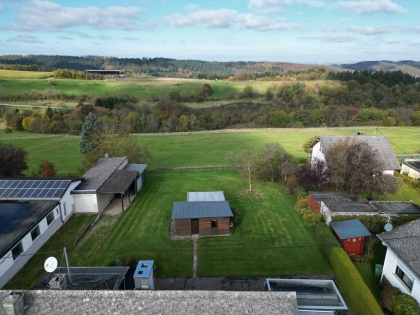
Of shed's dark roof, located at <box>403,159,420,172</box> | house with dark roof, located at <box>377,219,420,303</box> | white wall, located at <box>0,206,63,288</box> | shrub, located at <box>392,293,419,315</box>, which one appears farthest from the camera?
shed's dark roof, located at <box>403,159,420,172</box>

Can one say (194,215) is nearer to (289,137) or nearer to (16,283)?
(16,283)

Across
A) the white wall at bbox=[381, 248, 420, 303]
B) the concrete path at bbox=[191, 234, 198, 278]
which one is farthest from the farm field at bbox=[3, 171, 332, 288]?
the white wall at bbox=[381, 248, 420, 303]

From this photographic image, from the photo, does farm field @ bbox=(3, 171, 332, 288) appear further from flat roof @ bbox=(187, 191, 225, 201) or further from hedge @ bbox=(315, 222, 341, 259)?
flat roof @ bbox=(187, 191, 225, 201)

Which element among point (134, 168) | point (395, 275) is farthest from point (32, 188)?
point (395, 275)

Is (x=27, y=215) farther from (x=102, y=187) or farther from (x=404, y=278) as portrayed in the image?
(x=404, y=278)

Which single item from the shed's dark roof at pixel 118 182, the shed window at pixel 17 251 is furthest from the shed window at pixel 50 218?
the shed's dark roof at pixel 118 182

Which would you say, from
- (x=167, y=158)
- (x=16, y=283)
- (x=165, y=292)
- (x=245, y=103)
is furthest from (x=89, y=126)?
(x=245, y=103)
